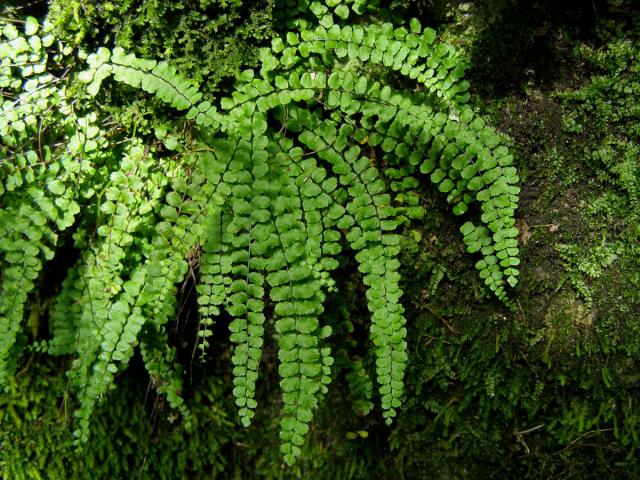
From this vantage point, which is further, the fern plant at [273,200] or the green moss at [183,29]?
the green moss at [183,29]

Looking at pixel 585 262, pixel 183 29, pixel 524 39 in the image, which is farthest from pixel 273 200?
pixel 585 262

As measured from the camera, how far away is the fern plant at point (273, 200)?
2113mm

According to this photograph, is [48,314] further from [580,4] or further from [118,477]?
[580,4]

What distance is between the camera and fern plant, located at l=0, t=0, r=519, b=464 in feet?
6.93

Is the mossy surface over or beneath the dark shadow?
beneath

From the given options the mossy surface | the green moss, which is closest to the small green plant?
the mossy surface

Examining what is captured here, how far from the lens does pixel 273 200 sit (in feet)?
6.96

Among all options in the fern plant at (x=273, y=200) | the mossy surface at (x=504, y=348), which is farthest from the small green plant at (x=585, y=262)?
the fern plant at (x=273, y=200)

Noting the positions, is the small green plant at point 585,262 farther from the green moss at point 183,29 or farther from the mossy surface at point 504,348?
the green moss at point 183,29

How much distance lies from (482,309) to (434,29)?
1.38 meters

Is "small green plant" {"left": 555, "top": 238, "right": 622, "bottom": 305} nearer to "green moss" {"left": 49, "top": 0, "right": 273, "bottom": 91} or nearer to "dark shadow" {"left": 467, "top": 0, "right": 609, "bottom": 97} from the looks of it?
"dark shadow" {"left": 467, "top": 0, "right": 609, "bottom": 97}

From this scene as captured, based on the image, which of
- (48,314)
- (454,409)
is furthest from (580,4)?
(48,314)

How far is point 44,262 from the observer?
9.18ft

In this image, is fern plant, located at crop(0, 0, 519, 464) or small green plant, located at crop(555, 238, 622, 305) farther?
small green plant, located at crop(555, 238, 622, 305)
